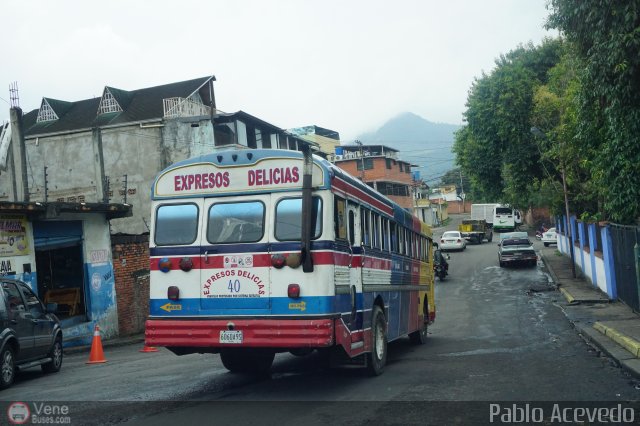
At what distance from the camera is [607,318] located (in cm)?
1644

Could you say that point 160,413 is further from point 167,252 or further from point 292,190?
point 292,190

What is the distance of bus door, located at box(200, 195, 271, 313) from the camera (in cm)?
834

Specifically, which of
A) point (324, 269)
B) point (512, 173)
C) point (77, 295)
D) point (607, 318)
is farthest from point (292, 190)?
point (512, 173)

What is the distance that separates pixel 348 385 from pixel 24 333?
6205 millimetres

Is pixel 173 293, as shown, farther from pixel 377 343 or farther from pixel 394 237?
pixel 394 237

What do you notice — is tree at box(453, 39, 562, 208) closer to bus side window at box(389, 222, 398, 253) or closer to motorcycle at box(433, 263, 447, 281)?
motorcycle at box(433, 263, 447, 281)

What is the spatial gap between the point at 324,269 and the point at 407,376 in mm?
2886

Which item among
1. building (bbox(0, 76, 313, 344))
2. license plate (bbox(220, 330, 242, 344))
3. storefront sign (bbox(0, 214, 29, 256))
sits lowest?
license plate (bbox(220, 330, 242, 344))

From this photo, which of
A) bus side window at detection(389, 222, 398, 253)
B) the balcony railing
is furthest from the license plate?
the balcony railing

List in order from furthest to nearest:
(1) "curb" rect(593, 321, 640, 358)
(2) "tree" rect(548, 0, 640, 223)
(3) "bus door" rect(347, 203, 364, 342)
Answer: (2) "tree" rect(548, 0, 640, 223)
(1) "curb" rect(593, 321, 640, 358)
(3) "bus door" rect(347, 203, 364, 342)

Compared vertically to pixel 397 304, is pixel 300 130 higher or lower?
higher

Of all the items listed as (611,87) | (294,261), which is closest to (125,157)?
(611,87)

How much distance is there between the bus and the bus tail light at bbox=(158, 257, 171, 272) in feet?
0.04

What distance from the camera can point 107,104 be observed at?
4281 centimetres
